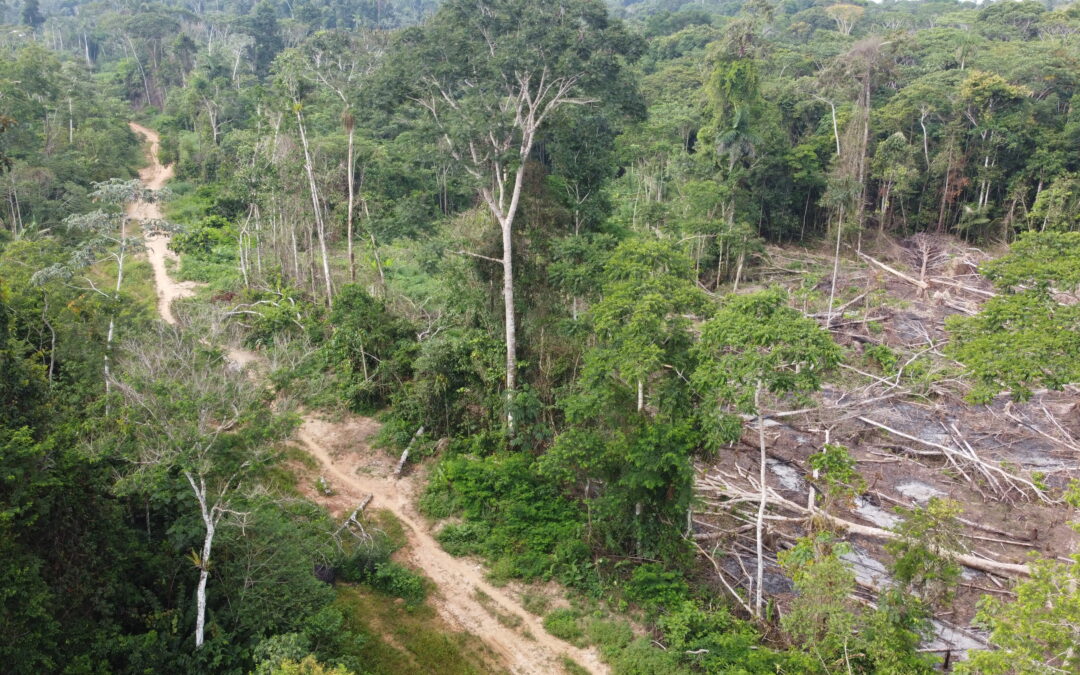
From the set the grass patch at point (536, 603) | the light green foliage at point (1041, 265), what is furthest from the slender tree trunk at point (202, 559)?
the light green foliage at point (1041, 265)

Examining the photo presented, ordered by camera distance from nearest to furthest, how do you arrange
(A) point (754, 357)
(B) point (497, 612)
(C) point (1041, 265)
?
1. (A) point (754, 357)
2. (B) point (497, 612)
3. (C) point (1041, 265)

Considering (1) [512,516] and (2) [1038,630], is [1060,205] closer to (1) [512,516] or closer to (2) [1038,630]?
(2) [1038,630]

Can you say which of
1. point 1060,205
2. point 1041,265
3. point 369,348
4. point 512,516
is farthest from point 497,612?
point 1060,205

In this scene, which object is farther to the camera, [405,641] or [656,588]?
[656,588]

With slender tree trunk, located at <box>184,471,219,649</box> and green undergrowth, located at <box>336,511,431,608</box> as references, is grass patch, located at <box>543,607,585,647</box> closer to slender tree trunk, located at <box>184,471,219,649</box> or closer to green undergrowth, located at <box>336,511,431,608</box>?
green undergrowth, located at <box>336,511,431,608</box>

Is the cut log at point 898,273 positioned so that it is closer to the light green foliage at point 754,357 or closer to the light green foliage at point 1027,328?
the light green foliage at point 1027,328

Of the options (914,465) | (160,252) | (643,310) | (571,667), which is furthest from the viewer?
(160,252)

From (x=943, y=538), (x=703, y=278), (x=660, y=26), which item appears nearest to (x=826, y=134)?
(x=703, y=278)
